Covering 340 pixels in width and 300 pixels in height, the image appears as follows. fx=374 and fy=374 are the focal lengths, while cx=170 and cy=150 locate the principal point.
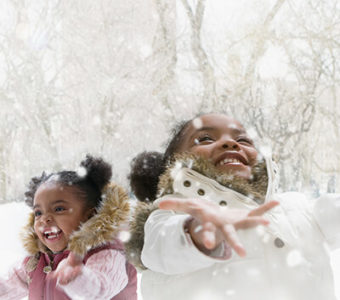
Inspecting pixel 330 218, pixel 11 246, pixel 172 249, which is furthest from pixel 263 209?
pixel 11 246

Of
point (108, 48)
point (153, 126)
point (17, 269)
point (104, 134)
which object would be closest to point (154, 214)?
point (17, 269)

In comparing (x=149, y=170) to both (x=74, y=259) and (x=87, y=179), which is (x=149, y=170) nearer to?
(x=87, y=179)

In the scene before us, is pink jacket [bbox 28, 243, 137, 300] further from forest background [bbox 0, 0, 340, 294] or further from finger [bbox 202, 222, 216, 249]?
forest background [bbox 0, 0, 340, 294]

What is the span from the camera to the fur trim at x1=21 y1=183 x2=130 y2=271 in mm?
694

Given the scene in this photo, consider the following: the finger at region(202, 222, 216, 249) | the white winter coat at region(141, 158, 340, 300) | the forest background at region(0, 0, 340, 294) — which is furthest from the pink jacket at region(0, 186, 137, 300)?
the forest background at region(0, 0, 340, 294)

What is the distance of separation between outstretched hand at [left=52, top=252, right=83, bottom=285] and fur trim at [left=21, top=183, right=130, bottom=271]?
13 millimetres

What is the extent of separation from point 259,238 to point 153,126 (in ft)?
6.31

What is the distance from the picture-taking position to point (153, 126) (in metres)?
2.48

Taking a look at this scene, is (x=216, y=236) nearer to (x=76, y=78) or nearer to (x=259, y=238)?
(x=259, y=238)

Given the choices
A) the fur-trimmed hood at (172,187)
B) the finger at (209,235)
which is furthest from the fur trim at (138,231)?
the finger at (209,235)

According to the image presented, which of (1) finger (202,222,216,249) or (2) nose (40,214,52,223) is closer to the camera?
(1) finger (202,222,216,249)

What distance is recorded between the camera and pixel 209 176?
651mm

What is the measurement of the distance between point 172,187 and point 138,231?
0.10 meters

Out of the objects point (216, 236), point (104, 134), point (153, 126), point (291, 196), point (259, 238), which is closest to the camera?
point (216, 236)
